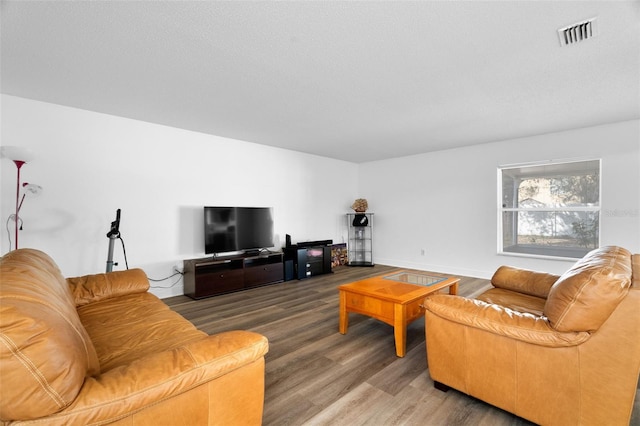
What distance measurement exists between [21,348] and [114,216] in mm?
3468

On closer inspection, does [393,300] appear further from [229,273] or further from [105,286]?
[229,273]

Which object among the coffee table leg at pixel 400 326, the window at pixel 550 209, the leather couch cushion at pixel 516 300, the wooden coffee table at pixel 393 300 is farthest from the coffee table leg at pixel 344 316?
the window at pixel 550 209

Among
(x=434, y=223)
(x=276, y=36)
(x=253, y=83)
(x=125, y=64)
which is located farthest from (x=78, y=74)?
(x=434, y=223)

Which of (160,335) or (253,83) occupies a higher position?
(253,83)

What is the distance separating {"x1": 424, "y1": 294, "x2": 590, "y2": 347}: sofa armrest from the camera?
4.86ft

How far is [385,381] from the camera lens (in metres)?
2.10

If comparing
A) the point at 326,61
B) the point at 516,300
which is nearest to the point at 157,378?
the point at 326,61

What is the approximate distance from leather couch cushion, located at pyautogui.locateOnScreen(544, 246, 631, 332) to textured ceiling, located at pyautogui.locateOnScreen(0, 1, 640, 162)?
161cm

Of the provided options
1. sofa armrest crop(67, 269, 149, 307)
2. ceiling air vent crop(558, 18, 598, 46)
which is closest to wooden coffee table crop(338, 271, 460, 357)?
sofa armrest crop(67, 269, 149, 307)

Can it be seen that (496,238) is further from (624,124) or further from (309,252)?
(309,252)

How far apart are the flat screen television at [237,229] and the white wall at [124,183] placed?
262 millimetres

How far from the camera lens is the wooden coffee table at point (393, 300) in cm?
244

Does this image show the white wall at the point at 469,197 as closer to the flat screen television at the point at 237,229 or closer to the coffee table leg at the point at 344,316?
the flat screen television at the point at 237,229

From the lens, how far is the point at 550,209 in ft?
15.4
